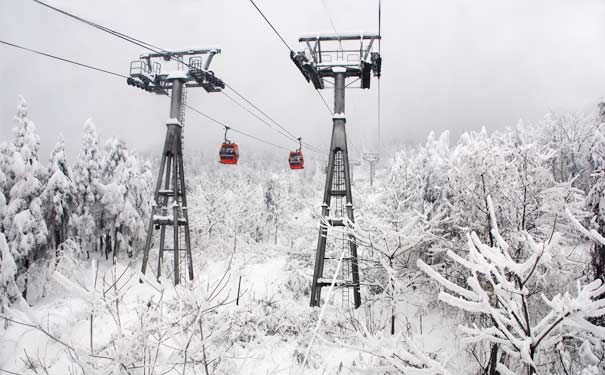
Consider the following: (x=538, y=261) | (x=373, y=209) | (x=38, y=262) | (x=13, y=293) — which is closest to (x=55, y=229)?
(x=38, y=262)

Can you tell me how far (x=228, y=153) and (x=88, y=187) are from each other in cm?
2129

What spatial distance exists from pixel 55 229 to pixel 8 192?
17.2ft

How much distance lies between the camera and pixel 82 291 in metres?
3.16


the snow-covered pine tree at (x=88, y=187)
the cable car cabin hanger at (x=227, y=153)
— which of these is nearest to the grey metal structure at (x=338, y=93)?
the cable car cabin hanger at (x=227, y=153)

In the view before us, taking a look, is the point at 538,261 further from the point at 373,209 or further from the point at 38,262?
the point at 38,262

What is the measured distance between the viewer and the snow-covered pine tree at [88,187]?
2906 centimetres

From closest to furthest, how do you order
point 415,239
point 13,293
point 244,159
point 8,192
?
point 415,239
point 13,293
point 8,192
point 244,159

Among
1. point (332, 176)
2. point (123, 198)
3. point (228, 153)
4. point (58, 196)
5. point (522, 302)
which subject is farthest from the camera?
point (123, 198)

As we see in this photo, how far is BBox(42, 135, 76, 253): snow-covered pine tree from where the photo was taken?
25312 millimetres

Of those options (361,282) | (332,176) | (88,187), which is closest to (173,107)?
(332,176)

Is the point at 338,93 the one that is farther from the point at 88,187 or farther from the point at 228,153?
the point at 88,187

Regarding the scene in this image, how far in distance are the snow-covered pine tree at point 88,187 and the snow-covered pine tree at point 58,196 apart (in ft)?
4.99

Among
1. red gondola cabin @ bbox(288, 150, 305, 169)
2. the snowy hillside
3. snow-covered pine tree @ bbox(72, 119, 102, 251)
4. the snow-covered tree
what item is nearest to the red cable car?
red gondola cabin @ bbox(288, 150, 305, 169)

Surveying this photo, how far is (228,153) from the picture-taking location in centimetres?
1556
